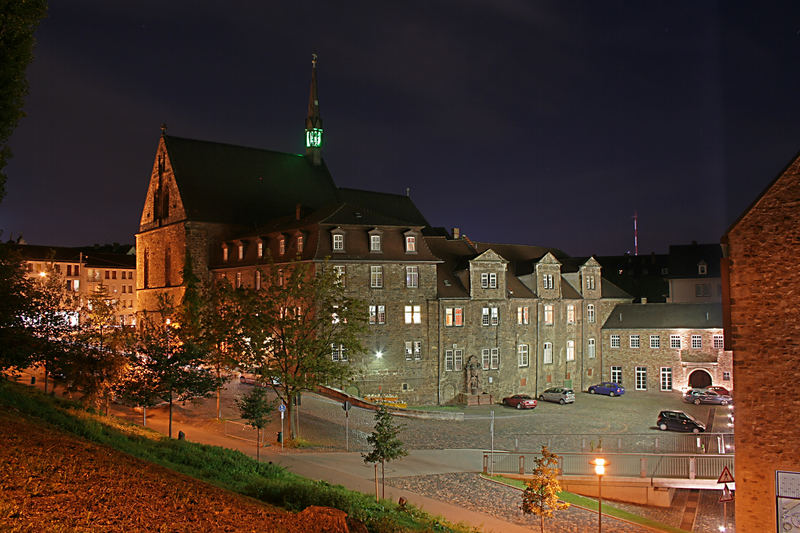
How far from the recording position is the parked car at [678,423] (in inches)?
1478

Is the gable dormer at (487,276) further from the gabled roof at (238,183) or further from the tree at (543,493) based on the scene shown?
the tree at (543,493)

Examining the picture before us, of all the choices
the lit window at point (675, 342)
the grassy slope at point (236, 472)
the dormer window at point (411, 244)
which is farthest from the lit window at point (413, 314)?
the grassy slope at point (236, 472)

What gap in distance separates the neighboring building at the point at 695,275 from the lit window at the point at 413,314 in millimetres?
37765

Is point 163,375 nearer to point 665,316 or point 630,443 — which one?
point 630,443

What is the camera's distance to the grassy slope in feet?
→ 48.6

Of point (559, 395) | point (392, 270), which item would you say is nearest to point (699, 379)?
point (559, 395)

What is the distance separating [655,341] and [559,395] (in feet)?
40.5

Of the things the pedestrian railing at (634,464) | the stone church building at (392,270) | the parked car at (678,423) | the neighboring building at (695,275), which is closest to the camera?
the pedestrian railing at (634,464)

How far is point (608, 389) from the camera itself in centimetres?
5438

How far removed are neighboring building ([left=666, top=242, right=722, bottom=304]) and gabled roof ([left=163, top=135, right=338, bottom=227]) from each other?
3813cm

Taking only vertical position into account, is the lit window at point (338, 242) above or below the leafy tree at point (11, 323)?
above

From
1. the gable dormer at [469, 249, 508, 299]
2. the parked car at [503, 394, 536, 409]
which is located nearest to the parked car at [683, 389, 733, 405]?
the parked car at [503, 394, 536, 409]

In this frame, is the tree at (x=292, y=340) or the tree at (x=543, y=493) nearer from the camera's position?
the tree at (x=543, y=493)

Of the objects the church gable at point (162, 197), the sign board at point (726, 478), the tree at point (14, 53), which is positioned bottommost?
the sign board at point (726, 478)
